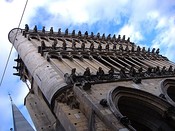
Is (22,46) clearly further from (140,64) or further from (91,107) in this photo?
(91,107)

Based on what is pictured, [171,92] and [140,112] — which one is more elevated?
[171,92]

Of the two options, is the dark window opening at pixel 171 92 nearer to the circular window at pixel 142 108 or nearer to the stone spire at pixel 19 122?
the circular window at pixel 142 108

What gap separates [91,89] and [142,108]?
120 inches

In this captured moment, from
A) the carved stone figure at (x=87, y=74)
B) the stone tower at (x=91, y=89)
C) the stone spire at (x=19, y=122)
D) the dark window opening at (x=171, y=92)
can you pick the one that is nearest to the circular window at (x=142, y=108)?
the stone tower at (x=91, y=89)

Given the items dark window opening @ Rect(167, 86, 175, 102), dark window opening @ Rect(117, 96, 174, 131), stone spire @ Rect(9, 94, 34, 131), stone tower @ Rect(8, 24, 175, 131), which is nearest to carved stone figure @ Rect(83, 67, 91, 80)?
stone tower @ Rect(8, 24, 175, 131)

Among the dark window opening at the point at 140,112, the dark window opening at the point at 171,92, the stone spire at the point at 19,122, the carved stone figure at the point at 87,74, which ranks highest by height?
the stone spire at the point at 19,122

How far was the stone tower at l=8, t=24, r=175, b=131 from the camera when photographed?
15320 mm

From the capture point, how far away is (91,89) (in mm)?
17000

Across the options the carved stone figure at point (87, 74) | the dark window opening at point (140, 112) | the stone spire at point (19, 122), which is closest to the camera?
the dark window opening at point (140, 112)

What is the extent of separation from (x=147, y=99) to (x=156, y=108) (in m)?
0.69

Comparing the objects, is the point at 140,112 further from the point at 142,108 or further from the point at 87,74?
the point at 87,74

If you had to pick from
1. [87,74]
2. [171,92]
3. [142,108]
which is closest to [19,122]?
[171,92]

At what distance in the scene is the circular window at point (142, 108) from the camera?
57.0ft

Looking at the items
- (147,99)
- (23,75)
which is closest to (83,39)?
(23,75)
